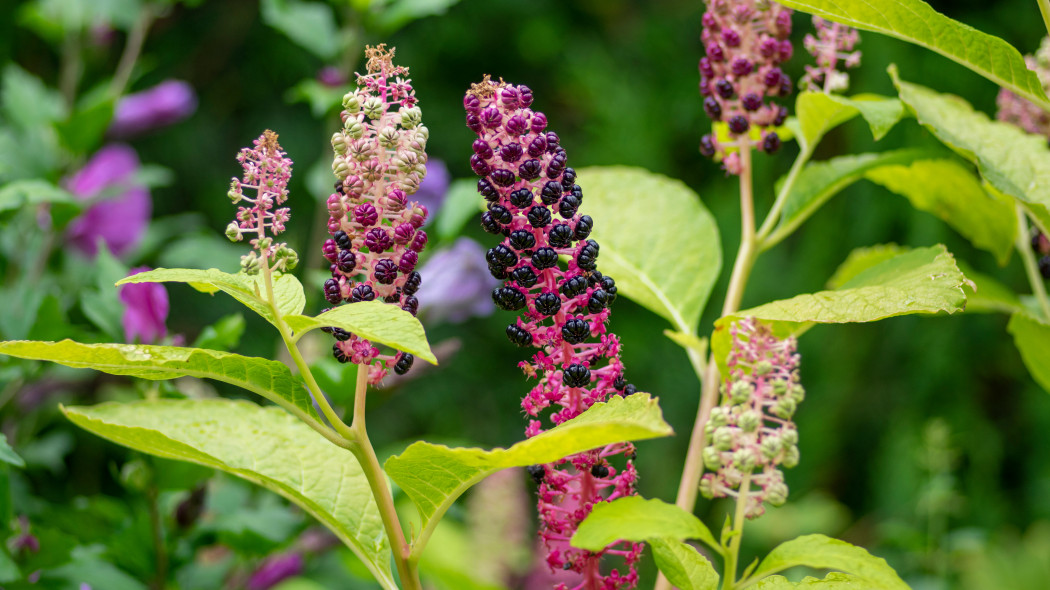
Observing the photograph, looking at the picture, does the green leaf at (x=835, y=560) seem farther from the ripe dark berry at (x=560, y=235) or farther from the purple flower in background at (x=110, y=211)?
the purple flower in background at (x=110, y=211)

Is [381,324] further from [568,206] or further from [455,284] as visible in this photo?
[455,284]

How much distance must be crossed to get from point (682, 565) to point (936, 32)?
0.97 feet

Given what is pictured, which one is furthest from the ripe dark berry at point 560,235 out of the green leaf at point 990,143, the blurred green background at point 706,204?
the blurred green background at point 706,204

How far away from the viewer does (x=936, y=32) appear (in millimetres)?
428

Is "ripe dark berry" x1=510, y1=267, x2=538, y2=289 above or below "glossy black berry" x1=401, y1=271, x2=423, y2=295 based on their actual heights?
below

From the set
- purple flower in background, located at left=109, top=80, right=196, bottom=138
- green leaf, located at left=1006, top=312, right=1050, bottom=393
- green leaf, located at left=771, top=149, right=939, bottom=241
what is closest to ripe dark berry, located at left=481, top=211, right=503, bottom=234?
green leaf, located at left=771, top=149, right=939, bottom=241

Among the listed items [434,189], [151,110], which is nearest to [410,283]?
[434,189]

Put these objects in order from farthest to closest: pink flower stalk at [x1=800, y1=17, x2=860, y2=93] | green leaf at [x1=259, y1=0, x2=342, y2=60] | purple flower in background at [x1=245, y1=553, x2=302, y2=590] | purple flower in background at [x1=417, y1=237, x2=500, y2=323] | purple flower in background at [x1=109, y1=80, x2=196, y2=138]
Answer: purple flower in background at [x1=109, y1=80, x2=196, y2=138]
green leaf at [x1=259, y1=0, x2=342, y2=60]
purple flower in background at [x1=417, y1=237, x2=500, y2=323]
purple flower in background at [x1=245, y1=553, x2=302, y2=590]
pink flower stalk at [x1=800, y1=17, x2=860, y2=93]

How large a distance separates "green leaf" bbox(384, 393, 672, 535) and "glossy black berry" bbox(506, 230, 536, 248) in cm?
8

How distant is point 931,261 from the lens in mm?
422

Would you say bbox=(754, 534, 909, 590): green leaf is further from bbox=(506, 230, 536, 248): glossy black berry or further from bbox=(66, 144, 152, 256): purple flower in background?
bbox=(66, 144, 152, 256): purple flower in background

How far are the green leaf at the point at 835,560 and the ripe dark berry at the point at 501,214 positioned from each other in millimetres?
197

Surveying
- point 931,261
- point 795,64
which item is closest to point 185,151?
point 795,64

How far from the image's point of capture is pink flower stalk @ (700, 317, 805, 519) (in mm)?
372
